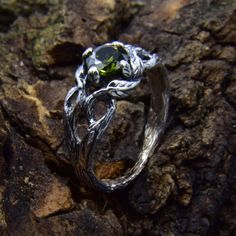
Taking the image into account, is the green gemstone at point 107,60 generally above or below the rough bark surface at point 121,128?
above

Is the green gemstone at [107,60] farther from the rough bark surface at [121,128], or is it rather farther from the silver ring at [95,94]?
the rough bark surface at [121,128]

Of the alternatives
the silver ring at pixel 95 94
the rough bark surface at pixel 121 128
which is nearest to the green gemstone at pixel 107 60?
the silver ring at pixel 95 94

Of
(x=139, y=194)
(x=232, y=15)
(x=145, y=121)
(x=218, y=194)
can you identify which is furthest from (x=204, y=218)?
(x=232, y=15)

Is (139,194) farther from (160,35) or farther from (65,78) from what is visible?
(160,35)

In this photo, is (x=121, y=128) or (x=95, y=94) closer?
(x=95, y=94)

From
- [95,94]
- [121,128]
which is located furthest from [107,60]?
[121,128]

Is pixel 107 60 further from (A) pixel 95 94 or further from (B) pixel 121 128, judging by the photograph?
(B) pixel 121 128
